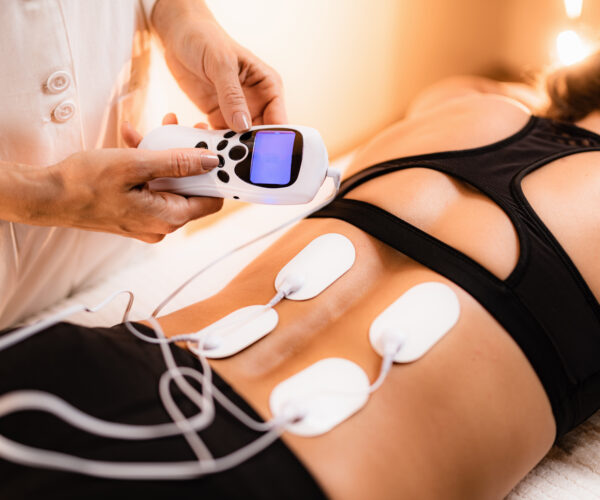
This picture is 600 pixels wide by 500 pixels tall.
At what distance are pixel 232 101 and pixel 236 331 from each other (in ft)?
1.18

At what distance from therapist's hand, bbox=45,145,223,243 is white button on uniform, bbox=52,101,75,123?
0.15 meters

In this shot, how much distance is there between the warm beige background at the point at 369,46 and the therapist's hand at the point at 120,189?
0.36 metres

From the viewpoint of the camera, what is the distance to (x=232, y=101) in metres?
0.81

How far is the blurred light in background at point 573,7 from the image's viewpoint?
150 centimetres

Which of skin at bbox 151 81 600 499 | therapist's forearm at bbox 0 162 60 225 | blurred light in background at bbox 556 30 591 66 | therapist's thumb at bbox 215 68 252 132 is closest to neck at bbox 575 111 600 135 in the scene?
skin at bbox 151 81 600 499

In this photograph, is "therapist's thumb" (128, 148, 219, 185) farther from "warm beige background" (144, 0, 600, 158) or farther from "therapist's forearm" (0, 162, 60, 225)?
"warm beige background" (144, 0, 600, 158)

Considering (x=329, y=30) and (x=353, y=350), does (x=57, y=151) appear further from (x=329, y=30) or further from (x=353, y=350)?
(x=329, y=30)

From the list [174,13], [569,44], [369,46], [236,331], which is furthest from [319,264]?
[569,44]

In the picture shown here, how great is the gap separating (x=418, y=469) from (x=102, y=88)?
0.76 meters

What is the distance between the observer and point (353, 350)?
0.65 metres

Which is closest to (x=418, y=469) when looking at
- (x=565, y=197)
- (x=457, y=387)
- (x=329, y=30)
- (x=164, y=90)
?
(x=457, y=387)

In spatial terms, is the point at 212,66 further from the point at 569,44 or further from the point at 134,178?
the point at 569,44

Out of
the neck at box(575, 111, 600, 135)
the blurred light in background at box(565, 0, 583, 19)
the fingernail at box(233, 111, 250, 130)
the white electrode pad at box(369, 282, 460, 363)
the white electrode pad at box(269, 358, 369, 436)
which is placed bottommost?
the white electrode pad at box(269, 358, 369, 436)

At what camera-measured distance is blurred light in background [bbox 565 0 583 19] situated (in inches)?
59.0
